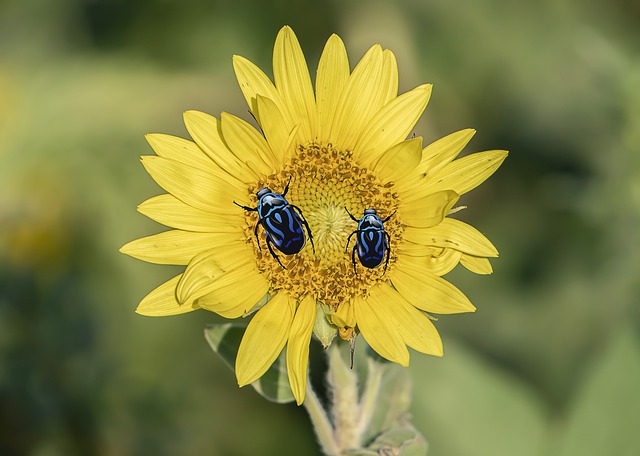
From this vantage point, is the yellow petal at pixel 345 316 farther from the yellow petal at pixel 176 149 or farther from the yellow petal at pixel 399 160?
the yellow petal at pixel 176 149

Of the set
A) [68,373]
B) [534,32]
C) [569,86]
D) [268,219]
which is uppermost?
[534,32]

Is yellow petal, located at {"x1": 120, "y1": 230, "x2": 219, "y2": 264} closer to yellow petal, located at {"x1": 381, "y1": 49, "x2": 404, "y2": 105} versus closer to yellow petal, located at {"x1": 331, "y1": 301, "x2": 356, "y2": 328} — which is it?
yellow petal, located at {"x1": 331, "y1": 301, "x2": 356, "y2": 328}

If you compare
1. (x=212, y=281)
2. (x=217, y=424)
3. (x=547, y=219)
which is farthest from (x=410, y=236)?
(x=547, y=219)

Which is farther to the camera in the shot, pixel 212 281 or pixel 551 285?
pixel 551 285

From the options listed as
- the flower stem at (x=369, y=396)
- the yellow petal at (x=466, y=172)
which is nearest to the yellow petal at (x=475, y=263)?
the yellow petal at (x=466, y=172)

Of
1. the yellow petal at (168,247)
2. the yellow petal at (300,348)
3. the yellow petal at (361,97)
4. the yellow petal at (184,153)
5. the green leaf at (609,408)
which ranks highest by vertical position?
the yellow petal at (361,97)

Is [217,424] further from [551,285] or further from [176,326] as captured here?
[551,285]
